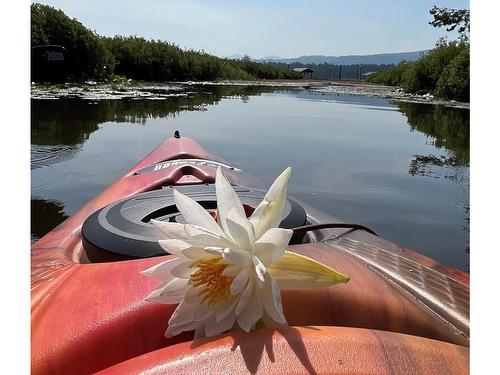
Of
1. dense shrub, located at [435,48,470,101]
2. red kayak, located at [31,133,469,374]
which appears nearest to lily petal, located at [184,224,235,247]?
red kayak, located at [31,133,469,374]

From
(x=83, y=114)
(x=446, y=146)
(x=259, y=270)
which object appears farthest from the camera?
(x=83, y=114)

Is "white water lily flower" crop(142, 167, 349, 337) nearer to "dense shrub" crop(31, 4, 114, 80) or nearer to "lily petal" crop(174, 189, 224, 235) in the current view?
"lily petal" crop(174, 189, 224, 235)

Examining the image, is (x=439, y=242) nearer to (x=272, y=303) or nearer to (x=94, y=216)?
(x=94, y=216)

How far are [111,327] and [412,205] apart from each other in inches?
114

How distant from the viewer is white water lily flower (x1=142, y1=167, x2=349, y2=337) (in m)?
0.54

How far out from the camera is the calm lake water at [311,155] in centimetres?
293

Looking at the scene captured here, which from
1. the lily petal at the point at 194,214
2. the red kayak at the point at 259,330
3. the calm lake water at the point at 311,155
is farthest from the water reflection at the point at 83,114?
the lily petal at the point at 194,214

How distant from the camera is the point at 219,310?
1.82 feet

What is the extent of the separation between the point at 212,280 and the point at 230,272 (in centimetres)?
3

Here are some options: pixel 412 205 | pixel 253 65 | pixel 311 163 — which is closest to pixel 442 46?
pixel 311 163

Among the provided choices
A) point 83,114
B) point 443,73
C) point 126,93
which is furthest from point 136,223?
point 443,73

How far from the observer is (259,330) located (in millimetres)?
560

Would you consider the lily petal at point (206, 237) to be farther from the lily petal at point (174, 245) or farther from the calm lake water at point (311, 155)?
the calm lake water at point (311, 155)

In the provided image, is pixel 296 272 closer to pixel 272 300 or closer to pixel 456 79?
pixel 272 300
